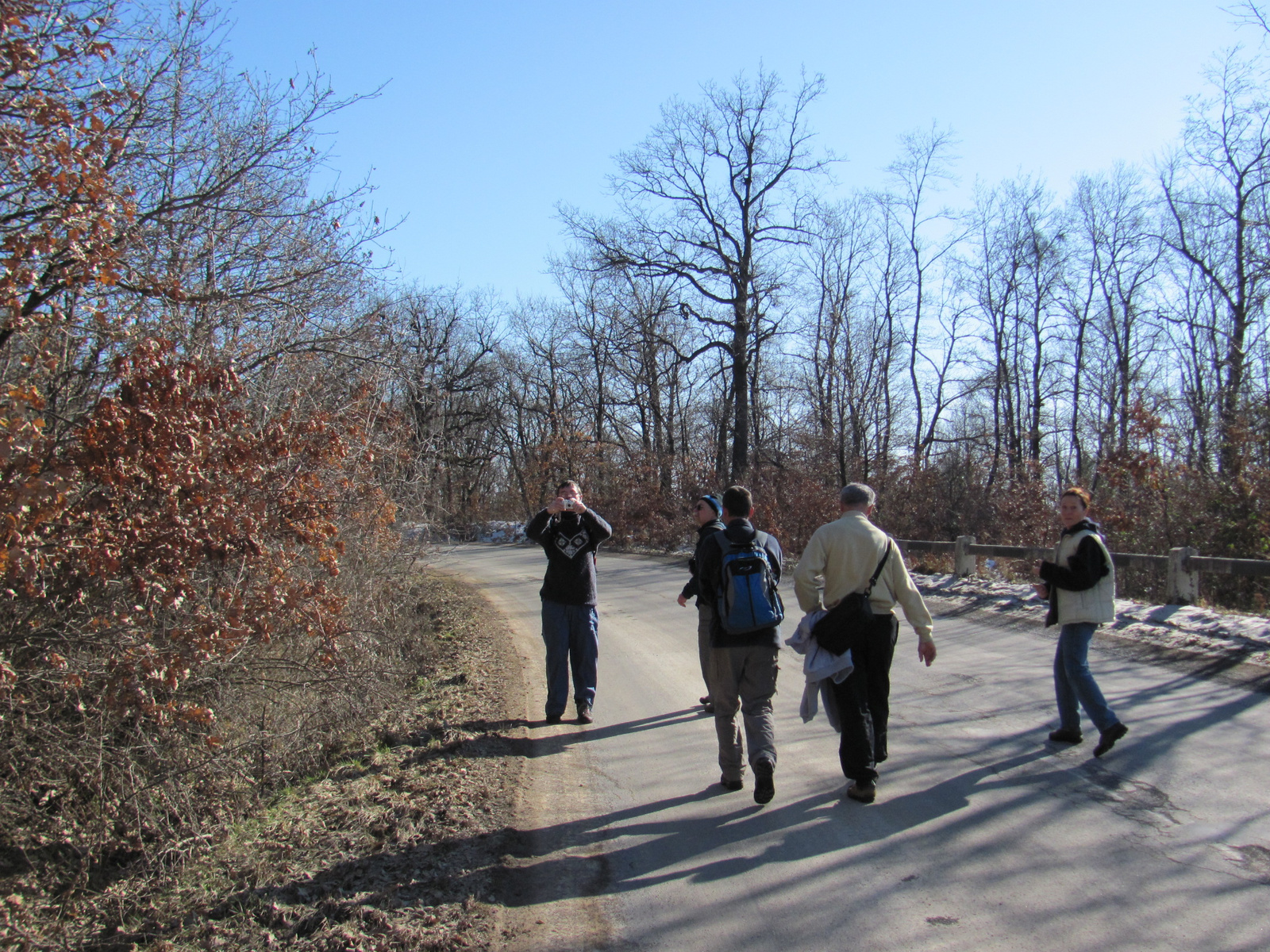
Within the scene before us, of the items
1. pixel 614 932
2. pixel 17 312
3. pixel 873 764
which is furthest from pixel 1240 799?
pixel 17 312

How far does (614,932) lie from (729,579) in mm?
2243

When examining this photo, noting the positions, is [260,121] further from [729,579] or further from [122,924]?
[122,924]

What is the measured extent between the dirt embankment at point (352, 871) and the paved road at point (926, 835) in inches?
11.6

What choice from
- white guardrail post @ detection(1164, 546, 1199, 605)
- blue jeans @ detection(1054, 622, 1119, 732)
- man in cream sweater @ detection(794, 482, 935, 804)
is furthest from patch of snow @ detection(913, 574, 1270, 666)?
man in cream sweater @ detection(794, 482, 935, 804)

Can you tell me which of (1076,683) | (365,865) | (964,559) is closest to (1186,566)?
(964,559)

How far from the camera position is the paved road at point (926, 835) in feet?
11.8

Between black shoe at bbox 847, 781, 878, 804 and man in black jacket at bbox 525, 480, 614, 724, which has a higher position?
man in black jacket at bbox 525, 480, 614, 724

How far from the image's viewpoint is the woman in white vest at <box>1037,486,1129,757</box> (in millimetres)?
5637

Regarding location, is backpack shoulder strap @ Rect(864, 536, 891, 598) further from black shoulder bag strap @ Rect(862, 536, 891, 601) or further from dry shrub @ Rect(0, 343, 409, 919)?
dry shrub @ Rect(0, 343, 409, 919)

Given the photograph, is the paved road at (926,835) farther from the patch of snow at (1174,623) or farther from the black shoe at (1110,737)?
the patch of snow at (1174,623)

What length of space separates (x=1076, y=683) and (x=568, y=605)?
3796mm

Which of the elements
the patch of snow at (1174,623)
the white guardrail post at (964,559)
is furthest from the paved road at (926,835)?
the white guardrail post at (964,559)

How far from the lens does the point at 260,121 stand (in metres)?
7.34

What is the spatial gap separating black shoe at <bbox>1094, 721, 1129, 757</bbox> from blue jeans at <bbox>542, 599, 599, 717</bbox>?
3721 mm
